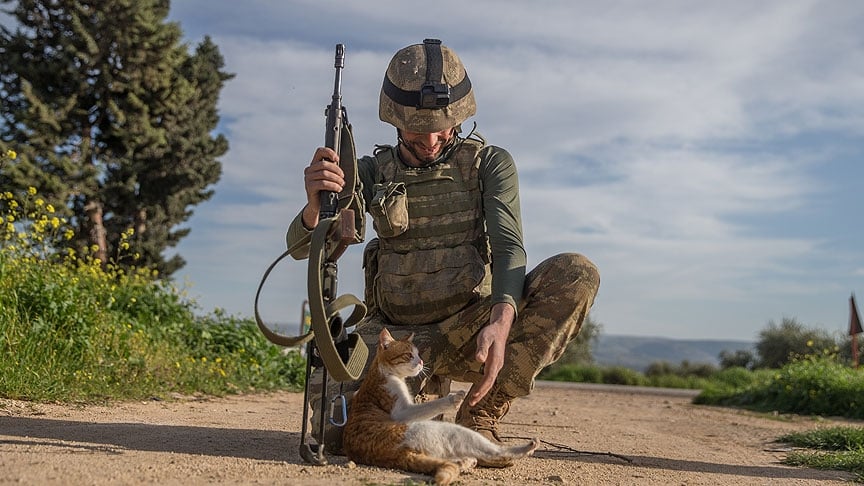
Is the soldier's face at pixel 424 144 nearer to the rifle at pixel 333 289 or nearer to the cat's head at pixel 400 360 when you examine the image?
the rifle at pixel 333 289

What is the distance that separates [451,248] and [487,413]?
0.96 meters

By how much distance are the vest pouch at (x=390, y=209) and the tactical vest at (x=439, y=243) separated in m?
0.04

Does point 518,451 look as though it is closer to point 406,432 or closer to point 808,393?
point 406,432

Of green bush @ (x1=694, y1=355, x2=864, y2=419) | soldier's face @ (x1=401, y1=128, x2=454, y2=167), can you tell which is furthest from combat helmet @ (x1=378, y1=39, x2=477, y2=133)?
green bush @ (x1=694, y1=355, x2=864, y2=419)

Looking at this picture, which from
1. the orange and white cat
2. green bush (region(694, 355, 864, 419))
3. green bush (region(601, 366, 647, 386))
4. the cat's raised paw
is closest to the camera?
the orange and white cat

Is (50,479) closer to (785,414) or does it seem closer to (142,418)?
(142,418)

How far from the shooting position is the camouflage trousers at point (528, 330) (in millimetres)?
4363

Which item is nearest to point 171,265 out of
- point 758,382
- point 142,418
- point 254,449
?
point 758,382

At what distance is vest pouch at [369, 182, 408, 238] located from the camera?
181 inches

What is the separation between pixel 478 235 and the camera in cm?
481

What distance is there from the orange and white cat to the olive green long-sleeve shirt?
1.94ft

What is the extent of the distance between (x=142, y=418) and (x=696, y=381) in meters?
15.0

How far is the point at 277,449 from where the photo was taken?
4.49 m

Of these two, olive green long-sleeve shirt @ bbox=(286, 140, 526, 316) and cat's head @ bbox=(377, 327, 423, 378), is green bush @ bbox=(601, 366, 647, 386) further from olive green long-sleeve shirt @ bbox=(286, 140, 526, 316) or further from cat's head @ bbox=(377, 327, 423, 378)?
cat's head @ bbox=(377, 327, 423, 378)
